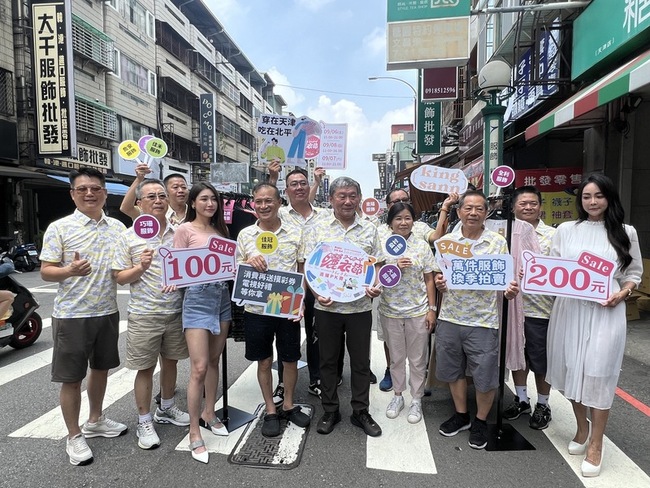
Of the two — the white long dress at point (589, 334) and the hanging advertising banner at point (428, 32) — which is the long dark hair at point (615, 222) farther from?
the hanging advertising banner at point (428, 32)

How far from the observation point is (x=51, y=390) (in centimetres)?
422

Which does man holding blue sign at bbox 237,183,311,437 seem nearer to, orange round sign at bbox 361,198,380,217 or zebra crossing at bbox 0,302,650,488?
zebra crossing at bbox 0,302,650,488

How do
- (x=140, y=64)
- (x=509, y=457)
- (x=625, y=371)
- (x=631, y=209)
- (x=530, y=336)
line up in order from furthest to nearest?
(x=140, y=64) < (x=631, y=209) < (x=625, y=371) < (x=530, y=336) < (x=509, y=457)

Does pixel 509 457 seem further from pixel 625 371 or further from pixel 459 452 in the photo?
pixel 625 371

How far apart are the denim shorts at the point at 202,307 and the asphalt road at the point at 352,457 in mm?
943

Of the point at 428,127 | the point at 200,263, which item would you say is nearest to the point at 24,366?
the point at 200,263

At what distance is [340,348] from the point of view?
3350mm

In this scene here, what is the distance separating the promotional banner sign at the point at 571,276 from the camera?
262cm

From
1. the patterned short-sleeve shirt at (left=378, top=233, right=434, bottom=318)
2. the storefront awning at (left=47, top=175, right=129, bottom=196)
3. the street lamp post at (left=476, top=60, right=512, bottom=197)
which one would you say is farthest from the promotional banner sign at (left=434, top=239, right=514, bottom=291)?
the storefront awning at (left=47, top=175, right=129, bottom=196)

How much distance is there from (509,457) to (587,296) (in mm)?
1293

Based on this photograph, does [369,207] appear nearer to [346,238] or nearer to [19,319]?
[346,238]

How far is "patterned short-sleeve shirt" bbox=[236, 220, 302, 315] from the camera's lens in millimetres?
3180

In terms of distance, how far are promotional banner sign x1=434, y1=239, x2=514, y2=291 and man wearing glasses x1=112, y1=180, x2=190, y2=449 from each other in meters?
2.04

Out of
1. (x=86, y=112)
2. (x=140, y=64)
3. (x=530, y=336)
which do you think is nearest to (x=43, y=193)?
(x=86, y=112)
